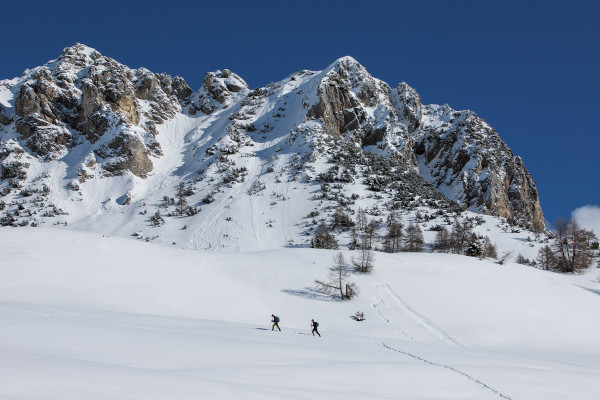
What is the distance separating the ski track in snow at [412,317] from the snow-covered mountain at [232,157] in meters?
29.7

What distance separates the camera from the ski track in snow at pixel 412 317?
25703 millimetres

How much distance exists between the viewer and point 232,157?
9938cm

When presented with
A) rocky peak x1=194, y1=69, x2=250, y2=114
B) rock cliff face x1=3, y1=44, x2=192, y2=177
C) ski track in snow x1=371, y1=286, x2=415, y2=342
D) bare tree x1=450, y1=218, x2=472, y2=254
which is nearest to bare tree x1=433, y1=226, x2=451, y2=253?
bare tree x1=450, y1=218, x2=472, y2=254

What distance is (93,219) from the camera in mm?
79000

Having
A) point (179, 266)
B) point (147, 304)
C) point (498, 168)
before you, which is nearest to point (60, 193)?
point (179, 266)

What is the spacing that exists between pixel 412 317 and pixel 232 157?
253 feet

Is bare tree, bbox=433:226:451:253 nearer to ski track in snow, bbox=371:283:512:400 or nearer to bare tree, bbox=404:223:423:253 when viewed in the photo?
bare tree, bbox=404:223:423:253

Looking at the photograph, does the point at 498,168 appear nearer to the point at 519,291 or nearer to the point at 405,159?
the point at 405,159

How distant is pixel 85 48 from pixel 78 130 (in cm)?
3965

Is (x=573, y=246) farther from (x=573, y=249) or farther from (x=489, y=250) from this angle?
(x=489, y=250)

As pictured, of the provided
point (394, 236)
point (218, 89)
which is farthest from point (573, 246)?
point (218, 89)

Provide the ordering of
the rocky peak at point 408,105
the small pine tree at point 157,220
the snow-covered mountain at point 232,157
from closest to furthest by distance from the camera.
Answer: the small pine tree at point 157,220
the snow-covered mountain at point 232,157
the rocky peak at point 408,105

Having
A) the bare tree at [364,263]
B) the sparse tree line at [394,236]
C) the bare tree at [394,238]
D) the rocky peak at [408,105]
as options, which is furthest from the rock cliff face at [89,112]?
the rocky peak at [408,105]

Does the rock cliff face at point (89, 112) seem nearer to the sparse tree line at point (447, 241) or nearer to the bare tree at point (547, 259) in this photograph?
the sparse tree line at point (447, 241)
